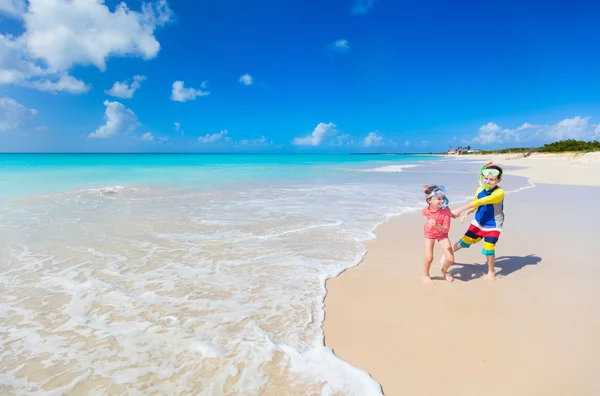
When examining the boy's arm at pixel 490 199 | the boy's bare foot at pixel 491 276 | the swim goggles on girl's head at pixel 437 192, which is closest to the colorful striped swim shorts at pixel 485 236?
the boy's bare foot at pixel 491 276

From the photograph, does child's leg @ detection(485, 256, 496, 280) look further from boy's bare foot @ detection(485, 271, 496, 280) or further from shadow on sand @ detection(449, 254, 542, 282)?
shadow on sand @ detection(449, 254, 542, 282)

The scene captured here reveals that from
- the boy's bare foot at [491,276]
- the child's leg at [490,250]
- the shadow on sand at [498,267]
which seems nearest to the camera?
the child's leg at [490,250]

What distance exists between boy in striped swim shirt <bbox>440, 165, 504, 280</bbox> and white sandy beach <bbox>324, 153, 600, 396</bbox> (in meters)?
0.42

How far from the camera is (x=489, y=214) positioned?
434cm

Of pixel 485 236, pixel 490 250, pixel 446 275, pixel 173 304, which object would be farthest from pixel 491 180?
pixel 173 304

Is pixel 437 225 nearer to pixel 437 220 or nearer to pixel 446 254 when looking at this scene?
pixel 437 220

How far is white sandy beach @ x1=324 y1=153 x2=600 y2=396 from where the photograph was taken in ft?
8.27

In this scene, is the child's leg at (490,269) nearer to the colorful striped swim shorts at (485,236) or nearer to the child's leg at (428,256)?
the colorful striped swim shorts at (485,236)

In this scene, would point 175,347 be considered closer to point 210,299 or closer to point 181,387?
point 181,387

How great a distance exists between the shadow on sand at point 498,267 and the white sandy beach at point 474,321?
2cm

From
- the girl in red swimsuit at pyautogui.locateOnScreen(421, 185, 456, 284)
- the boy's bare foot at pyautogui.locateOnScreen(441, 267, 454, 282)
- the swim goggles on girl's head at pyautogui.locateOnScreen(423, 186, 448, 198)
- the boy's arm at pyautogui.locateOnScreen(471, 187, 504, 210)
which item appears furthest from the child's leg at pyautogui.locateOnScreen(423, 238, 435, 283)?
the boy's arm at pyautogui.locateOnScreen(471, 187, 504, 210)

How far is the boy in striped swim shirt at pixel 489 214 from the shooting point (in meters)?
4.20

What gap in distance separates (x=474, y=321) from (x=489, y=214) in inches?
68.7

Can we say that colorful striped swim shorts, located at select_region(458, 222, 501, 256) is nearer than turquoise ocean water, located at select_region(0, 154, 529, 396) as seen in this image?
No
